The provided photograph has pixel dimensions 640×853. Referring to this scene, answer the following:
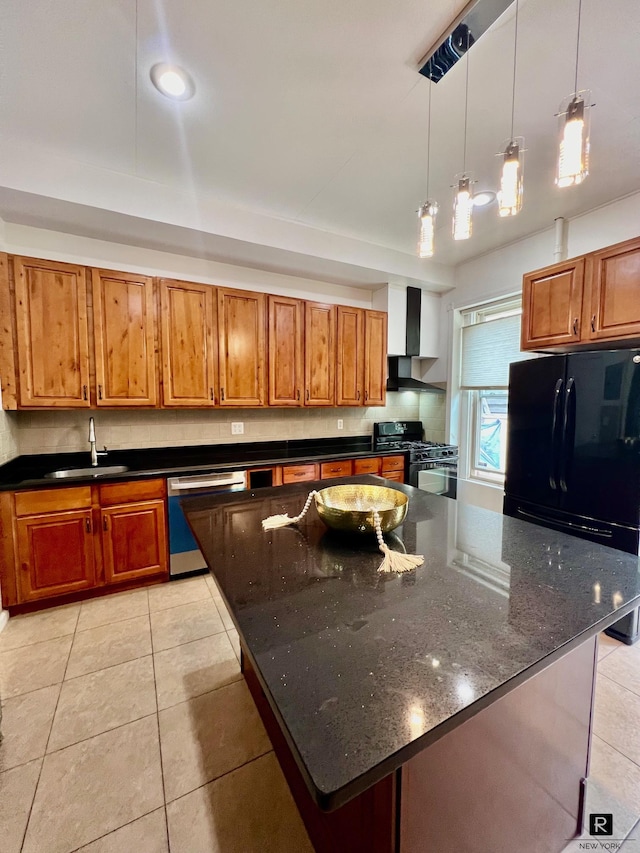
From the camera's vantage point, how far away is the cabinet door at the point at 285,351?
326cm

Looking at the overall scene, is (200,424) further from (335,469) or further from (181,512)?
(335,469)

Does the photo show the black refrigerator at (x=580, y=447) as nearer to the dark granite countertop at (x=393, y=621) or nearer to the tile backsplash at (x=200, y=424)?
the dark granite countertop at (x=393, y=621)

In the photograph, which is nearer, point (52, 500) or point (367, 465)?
point (52, 500)

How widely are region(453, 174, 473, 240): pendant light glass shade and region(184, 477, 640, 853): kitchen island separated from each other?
1265 millimetres

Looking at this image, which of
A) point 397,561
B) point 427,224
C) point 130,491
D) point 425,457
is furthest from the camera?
point 425,457

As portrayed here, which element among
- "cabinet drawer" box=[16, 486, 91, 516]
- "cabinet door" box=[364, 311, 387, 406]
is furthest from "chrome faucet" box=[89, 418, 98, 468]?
"cabinet door" box=[364, 311, 387, 406]

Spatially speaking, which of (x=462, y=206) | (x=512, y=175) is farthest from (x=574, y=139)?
(x=462, y=206)

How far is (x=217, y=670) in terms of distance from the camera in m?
1.88

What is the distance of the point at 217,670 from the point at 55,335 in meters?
2.44

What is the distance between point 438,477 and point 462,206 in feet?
9.56

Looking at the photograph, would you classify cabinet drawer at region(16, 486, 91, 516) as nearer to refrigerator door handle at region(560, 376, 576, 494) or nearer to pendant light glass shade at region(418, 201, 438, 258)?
pendant light glass shade at region(418, 201, 438, 258)

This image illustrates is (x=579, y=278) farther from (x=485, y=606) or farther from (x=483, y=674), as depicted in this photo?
(x=483, y=674)

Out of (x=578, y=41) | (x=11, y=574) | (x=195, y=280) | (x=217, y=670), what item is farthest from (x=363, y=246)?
(x=11, y=574)

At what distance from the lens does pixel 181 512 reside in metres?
2.72
